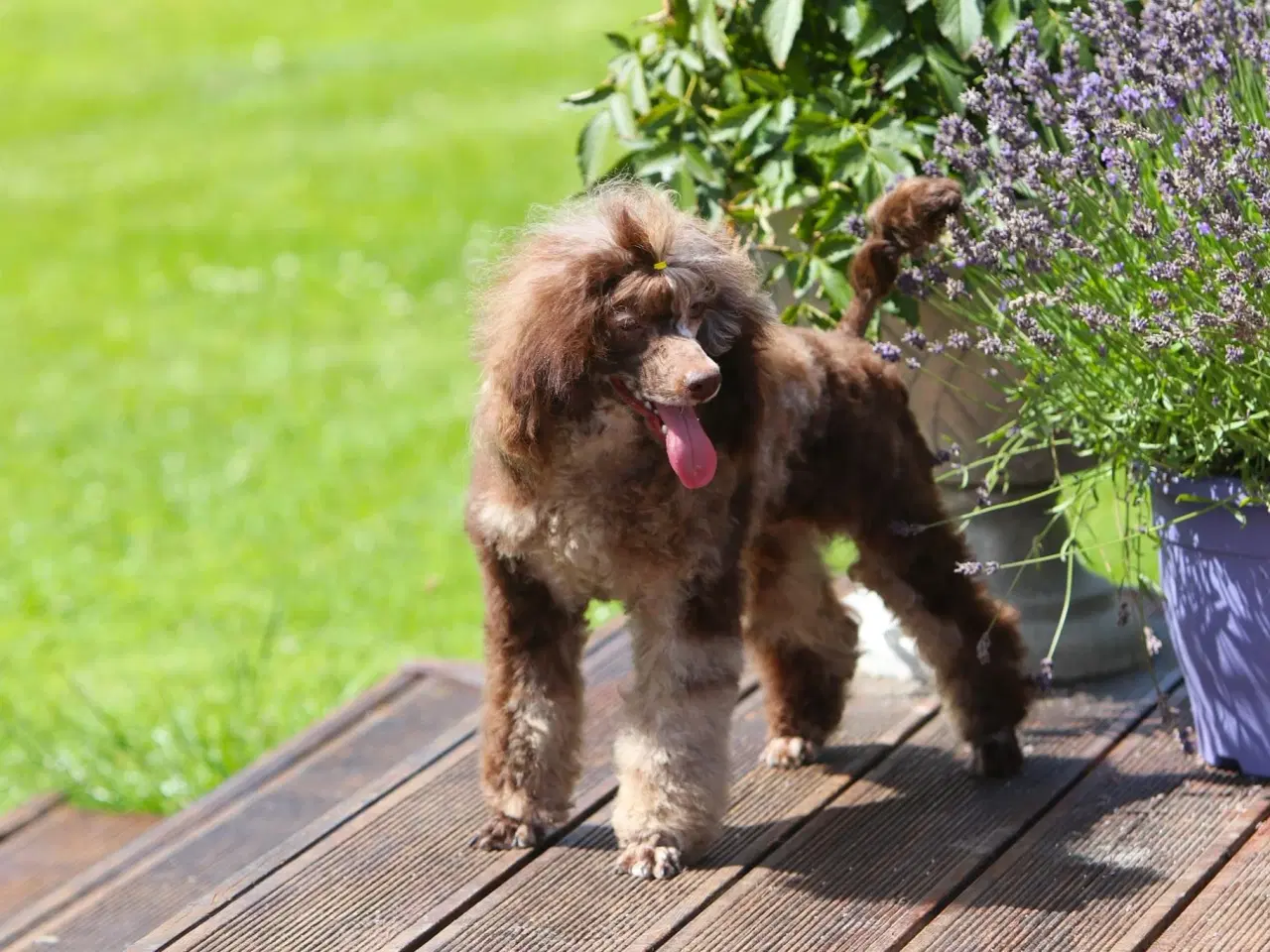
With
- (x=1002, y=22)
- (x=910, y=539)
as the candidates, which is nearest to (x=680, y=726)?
(x=910, y=539)

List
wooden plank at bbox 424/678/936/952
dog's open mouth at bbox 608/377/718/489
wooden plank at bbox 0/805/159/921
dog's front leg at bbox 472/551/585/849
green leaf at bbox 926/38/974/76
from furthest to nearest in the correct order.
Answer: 1. wooden plank at bbox 0/805/159/921
2. green leaf at bbox 926/38/974/76
3. dog's front leg at bbox 472/551/585/849
4. wooden plank at bbox 424/678/936/952
5. dog's open mouth at bbox 608/377/718/489

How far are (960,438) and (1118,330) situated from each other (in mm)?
815

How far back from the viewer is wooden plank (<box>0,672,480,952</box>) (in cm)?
359

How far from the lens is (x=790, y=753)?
11.7 ft

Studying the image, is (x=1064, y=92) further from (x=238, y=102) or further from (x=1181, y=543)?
(x=238, y=102)

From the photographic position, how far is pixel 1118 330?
116 inches

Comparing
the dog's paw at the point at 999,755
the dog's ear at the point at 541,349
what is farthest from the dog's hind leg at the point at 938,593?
→ the dog's ear at the point at 541,349

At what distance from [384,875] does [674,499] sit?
0.92 meters

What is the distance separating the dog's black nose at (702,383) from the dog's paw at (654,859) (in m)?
0.86

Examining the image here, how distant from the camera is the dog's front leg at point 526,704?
3.18m

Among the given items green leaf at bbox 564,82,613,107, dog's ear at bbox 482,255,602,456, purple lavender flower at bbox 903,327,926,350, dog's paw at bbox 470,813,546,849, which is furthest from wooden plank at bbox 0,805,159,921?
purple lavender flower at bbox 903,327,926,350

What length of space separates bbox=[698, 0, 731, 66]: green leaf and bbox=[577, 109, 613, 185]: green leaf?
0.28 m

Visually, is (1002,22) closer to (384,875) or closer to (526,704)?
(526,704)

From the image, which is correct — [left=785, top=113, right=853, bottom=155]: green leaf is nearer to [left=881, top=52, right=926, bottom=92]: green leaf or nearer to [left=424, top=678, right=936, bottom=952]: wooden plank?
[left=881, top=52, right=926, bottom=92]: green leaf
